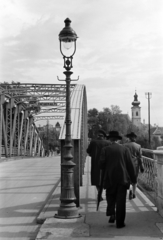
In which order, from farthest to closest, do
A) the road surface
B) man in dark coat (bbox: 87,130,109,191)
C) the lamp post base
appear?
man in dark coat (bbox: 87,130,109,191), the lamp post base, the road surface

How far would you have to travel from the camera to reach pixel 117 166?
6379 mm

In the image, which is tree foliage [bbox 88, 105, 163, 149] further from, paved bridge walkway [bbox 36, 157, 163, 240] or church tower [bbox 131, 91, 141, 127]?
paved bridge walkway [bbox 36, 157, 163, 240]

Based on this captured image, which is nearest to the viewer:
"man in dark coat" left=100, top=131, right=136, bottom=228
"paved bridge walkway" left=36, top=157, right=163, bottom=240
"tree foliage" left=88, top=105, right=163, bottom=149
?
"paved bridge walkway" left=36, top=157, right=163, bottom=240

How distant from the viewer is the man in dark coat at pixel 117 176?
6.28 meters

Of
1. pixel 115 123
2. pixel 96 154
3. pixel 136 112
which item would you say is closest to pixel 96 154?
pixel 96 154

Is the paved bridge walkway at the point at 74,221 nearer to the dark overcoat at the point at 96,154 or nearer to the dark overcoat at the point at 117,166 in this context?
the dark overcoat at the point at 96,154

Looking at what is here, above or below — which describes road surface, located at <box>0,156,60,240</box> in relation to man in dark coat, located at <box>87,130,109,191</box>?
below

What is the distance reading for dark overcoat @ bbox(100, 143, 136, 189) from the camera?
6.34m

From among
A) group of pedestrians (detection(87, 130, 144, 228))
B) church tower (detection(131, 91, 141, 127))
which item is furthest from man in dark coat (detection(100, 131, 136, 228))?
church tower (detection(131, 91, 141, 127))

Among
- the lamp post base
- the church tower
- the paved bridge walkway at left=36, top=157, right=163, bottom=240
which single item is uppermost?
the church tower

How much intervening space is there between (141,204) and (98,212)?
124 centimetres

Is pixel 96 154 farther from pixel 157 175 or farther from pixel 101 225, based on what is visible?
pixel 101 225

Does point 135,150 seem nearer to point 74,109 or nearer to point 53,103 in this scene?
point 74,109

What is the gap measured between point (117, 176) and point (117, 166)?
0.16 metres
